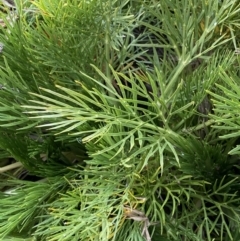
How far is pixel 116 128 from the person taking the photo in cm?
46

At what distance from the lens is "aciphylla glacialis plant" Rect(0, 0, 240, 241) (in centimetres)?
44

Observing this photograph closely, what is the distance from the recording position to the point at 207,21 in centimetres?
45

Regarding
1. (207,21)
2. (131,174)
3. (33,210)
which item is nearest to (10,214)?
(33,210)

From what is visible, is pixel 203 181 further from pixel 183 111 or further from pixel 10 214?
pixel 10 214

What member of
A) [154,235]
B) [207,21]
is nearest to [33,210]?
[154,235]

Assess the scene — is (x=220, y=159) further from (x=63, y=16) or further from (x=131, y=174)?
(x=63, y=16)

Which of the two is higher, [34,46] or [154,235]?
[34,46]

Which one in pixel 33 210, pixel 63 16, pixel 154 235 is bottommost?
pixel 154 235

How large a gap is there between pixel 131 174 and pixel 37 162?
126 millimetres

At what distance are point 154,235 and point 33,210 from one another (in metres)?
0.14

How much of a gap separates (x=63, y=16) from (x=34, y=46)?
0.06 metres

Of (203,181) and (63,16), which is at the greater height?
(63,16)

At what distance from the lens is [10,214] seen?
507 millimetres

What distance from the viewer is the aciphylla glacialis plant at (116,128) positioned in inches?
17.3
